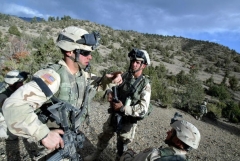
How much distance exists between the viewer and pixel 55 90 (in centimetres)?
188

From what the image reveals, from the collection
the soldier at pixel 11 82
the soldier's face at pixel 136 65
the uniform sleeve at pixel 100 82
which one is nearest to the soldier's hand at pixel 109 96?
the uniform sleeve at pixel 100 82

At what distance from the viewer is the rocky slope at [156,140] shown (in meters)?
4.12

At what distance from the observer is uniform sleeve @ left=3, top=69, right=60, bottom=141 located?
5.14 feet

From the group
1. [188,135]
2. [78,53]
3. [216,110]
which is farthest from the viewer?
[216,110]

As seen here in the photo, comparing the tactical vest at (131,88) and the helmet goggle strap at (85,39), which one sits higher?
the helmet goggle strap at (85,39)

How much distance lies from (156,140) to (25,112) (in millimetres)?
5233

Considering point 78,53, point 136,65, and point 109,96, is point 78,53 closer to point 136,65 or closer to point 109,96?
point 109,96

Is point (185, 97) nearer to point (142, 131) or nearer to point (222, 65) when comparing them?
point (142, 131)

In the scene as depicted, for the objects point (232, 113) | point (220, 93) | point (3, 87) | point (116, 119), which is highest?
point (3, 87)

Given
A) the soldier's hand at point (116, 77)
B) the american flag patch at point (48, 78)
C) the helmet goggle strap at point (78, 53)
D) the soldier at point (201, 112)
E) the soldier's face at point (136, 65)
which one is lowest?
the soldier at point (201, 112)

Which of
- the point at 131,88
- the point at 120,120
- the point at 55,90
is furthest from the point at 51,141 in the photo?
the point at 131,88

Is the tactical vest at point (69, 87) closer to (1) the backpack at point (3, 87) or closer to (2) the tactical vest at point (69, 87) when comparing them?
(2) the tactical vest at point (69, 87)

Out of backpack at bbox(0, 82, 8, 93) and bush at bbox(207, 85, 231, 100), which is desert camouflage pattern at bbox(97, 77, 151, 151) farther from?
bush at bbox(207, 85, 231, 100)

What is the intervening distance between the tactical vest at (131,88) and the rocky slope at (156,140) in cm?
167
